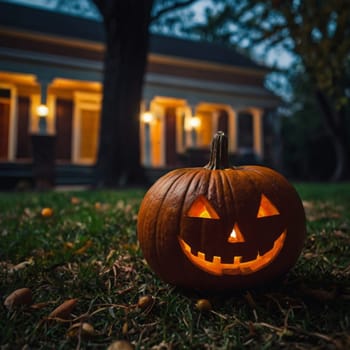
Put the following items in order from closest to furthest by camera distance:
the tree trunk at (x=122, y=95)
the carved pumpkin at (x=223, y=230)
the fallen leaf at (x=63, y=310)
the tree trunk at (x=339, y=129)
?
the fallen leaf at (x=63, y=310) → the carved pumpkin at (x=223, y=230) → the tree trunk at (x=122, y=95) → the tree trunk at (x=339, y=129)

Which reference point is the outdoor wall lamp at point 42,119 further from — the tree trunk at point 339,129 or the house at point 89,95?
the tree trunk at point 339,129

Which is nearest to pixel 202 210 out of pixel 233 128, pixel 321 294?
pixel 321 294

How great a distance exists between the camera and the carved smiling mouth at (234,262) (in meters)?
1.39

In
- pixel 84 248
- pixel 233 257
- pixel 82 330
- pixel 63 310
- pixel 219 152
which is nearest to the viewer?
pixel 82 330

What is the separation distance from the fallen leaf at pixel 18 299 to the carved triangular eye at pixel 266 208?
1.03 meters

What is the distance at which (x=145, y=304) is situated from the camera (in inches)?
51.6

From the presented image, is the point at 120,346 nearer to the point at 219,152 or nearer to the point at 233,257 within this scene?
the point at 233,257

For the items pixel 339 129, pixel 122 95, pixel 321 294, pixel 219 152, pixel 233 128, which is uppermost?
pixel 233 128

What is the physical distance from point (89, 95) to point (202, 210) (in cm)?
1475

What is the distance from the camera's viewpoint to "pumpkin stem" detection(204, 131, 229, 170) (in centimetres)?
153

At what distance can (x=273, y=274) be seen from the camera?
1.43 metres

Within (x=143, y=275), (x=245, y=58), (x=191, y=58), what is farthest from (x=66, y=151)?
(x=143, y=275)

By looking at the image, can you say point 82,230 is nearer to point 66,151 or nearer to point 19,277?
point 19,277

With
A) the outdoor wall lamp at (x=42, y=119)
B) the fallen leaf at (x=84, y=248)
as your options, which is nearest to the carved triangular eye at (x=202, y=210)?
the fallen leaf at (x=84, y=248)
